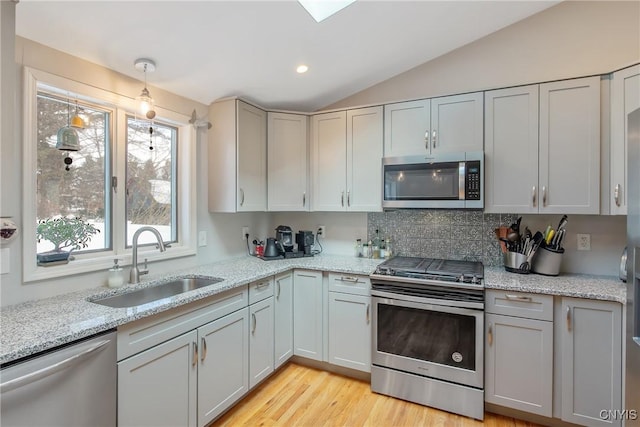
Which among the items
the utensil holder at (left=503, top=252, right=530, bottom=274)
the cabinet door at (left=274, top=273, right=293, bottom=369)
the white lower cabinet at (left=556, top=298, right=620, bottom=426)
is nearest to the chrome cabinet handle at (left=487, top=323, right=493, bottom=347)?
the white lower cabinet at (left=556, top=298, right=620, bottom=426)

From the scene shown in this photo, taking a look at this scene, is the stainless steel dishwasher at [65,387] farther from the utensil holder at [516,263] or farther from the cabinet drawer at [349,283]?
the utensil holder at [516,263]

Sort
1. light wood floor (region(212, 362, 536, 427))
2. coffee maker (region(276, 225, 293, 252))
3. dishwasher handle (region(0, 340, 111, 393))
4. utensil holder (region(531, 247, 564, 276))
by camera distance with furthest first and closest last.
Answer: coffee maker (region(276, 225, 293, 252))
utensil holder (region(531, 247, 564, 276))
light wood floor (region(212, 362, 536, 427))
dishwasher handle (region(0, 340, 111, 393))

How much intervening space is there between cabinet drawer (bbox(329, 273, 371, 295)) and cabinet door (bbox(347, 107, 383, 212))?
634mm

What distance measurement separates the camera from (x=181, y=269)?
2467 millimetres

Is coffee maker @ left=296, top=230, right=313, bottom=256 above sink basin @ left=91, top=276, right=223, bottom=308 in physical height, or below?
above

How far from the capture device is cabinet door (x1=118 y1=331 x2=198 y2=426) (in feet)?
4.80

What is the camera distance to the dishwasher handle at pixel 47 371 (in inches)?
41.9

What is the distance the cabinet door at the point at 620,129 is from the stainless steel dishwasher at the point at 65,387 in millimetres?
2935

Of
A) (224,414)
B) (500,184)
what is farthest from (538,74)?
(224,414)

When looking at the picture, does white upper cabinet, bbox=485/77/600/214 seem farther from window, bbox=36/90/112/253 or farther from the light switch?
the light switch

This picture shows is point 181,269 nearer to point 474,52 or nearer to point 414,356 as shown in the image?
point 414,356

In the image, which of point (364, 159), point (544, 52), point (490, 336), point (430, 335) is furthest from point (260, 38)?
point (490, 336)

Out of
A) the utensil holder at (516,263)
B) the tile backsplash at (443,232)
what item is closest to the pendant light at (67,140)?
the tile backsplash at (443,232)

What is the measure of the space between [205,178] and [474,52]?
8.25ft
